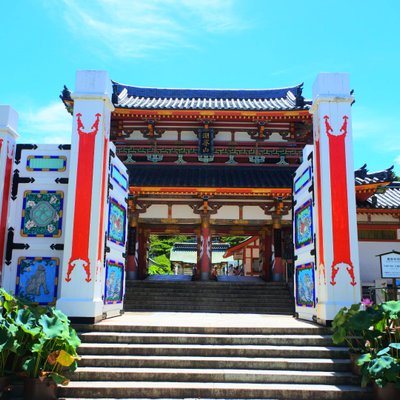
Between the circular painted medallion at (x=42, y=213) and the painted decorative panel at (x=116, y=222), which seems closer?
the circular painted medallion at (x=42, y=213)

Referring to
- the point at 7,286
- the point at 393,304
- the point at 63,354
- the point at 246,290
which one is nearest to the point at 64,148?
the point at 7,286

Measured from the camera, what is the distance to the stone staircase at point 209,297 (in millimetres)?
11805

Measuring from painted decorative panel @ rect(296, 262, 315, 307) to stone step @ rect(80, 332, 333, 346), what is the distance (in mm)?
1464

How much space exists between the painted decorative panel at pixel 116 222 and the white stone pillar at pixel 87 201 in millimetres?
615

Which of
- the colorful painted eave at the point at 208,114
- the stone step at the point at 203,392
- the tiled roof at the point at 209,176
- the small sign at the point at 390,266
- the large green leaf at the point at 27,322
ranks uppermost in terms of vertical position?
the colorful painted eave at the point at 208,114

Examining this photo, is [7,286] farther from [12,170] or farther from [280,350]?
[280,350]

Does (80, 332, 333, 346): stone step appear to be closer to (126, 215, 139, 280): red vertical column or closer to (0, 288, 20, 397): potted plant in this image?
(0, 288, 20, 397): potted plant

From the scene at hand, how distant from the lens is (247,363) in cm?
578

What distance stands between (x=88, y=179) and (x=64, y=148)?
0.98 meters

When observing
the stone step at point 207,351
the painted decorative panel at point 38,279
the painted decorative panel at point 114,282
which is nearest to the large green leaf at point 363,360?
the stone step at point 207,351

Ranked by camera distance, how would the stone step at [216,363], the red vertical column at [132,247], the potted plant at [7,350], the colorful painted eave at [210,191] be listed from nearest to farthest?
the potted plant at [7,350] < the stone step at [216,363] < the colorful painted eave at [210,191] < the red vertical column at [132,247]

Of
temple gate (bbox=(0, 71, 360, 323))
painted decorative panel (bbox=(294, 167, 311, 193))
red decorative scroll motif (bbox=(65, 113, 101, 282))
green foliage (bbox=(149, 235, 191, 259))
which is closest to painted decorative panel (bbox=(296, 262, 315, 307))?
temple gate (bbox=(0, 71, 360, 323))

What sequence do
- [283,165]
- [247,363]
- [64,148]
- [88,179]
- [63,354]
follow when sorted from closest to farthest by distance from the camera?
1. [63,354]
2. [247,363]
3. [88,179]
4. [64,148]
5. [283,165]

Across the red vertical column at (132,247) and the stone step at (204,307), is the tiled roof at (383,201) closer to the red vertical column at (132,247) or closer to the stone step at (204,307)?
the stone step at (204,307)
